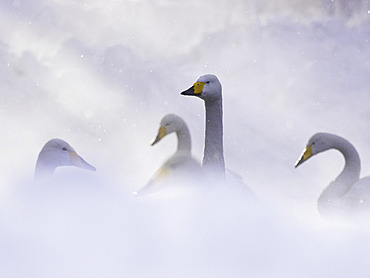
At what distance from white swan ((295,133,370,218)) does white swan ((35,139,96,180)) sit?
1.50 m

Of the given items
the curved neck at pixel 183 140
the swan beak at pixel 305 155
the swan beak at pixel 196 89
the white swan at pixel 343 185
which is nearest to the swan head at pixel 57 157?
the curved neck at pixel 183 140

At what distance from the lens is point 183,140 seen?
4.67m

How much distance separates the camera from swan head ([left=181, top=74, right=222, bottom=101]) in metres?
4.11

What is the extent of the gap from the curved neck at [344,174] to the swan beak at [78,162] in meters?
1.59

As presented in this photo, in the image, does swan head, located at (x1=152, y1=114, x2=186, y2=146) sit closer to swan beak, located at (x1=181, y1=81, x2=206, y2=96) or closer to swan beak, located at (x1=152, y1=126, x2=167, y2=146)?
swan beak, located at (x1=152, y1=126, x2=167, y2=146)

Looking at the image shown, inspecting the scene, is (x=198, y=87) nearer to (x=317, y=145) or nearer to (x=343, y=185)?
(x=317, y=145)

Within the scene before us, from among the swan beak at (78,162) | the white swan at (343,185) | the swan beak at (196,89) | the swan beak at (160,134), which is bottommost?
the white swan at (343,185)

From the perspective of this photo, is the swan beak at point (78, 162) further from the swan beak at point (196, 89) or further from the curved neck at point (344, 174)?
the curved neck at point (344, 174)

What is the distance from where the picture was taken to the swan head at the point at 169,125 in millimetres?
4402

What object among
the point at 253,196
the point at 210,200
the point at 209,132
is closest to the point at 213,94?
the point at 209,132


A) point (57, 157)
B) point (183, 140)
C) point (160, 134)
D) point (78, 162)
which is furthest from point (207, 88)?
point (57, 157)

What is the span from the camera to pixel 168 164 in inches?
126

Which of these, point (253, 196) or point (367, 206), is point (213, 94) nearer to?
point (253, 196)

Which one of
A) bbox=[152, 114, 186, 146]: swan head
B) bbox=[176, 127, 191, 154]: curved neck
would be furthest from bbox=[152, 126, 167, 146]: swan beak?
bbox=[176, 127, 191, 154]: curved neck
